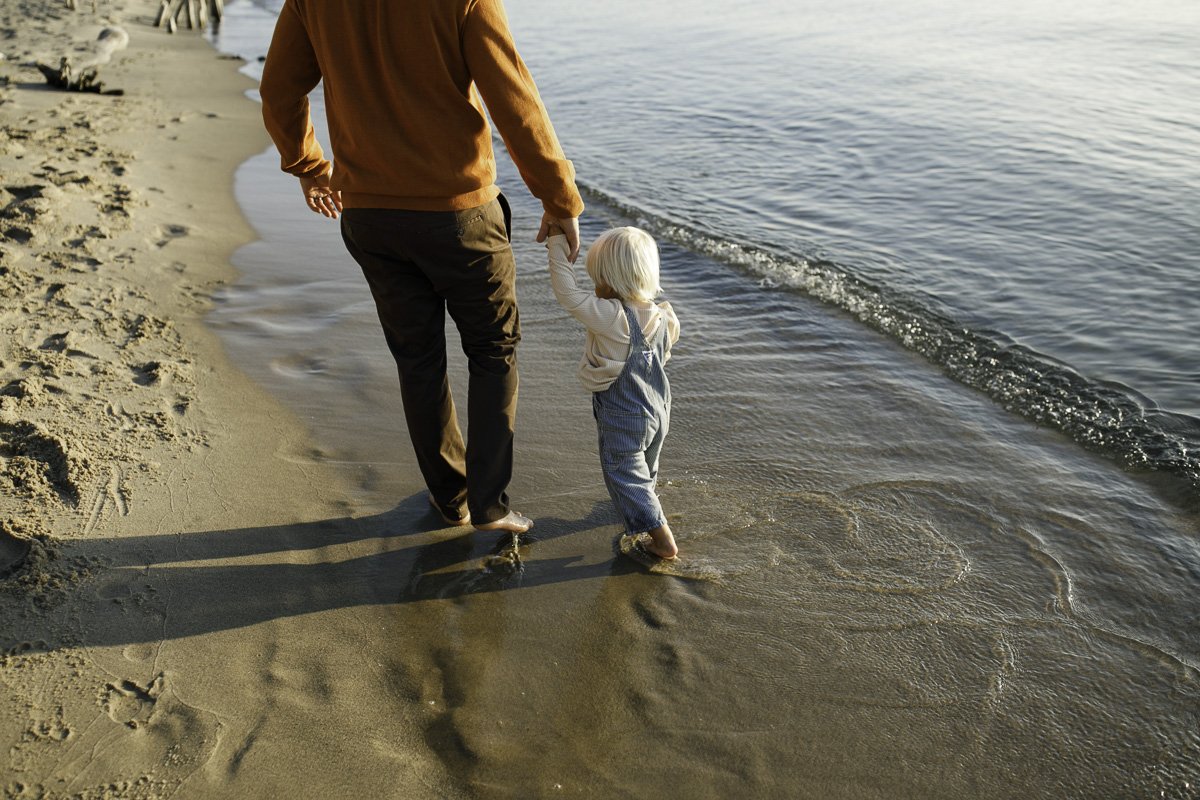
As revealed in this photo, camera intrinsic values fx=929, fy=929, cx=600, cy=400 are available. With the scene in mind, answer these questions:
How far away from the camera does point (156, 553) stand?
312 centimetres

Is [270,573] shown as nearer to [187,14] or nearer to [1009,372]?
[1009,372]

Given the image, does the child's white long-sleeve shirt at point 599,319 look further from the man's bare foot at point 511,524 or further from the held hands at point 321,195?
the held hands at point 321,195

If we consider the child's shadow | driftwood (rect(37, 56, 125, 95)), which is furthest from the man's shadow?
driftwood (rect(37, 56, 125, 95))

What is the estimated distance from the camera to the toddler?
302 centimetres

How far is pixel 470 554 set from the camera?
3.32 m

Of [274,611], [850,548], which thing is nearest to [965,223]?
[850,548]

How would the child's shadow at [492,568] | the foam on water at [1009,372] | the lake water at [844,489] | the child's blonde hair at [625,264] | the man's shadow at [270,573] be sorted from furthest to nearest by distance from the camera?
the foam on water at [1009,372] → the child's shadow at [492,568] → the child's blonde hair at [625,264] → the man's shadow at [270,573] → the lake water at [844,489]

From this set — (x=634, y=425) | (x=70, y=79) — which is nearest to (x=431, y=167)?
(x=634, y=425)

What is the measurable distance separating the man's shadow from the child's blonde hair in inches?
37.6

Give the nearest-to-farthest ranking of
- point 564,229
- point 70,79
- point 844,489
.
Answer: point 564,229 < point 844,489 < point 70,79

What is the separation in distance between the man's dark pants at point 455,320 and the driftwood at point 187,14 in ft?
54.9

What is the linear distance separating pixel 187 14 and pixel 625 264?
1854 cm

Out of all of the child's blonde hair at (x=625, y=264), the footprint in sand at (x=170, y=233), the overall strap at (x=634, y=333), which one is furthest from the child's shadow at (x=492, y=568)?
the footprint in sand at (x=170, y=233)

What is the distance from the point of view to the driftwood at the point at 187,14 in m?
17.2
